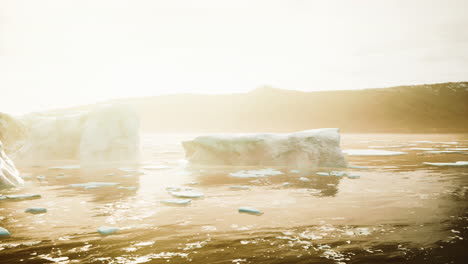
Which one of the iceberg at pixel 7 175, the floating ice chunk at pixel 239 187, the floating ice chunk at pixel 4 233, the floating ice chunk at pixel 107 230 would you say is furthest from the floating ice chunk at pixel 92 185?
the floating ice chunk at pixel 107 230

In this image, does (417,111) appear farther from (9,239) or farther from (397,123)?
(9,239)

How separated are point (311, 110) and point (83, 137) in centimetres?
7312

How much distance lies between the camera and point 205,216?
4754 millimetres

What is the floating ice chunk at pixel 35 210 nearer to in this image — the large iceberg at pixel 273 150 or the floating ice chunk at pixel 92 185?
the floating ice chunk at pixel 92 185

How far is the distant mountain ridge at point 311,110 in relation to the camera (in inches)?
2889

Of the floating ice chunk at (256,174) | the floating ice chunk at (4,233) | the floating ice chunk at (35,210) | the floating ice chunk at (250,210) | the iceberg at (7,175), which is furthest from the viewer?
the floating ice chunk at (256,174)

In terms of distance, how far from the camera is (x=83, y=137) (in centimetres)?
1391

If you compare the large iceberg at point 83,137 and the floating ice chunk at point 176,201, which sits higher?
the large iceberg at point 83,137

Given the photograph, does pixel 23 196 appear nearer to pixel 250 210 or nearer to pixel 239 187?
pixel 239 187

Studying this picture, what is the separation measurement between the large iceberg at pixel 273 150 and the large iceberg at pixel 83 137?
332 cm

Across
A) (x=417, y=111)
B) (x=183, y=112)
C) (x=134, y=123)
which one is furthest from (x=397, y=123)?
(x=134, y=123)

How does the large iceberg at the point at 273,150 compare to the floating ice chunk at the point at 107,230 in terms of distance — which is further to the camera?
the large iceberg at the point at 273,150

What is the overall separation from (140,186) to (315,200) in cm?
383

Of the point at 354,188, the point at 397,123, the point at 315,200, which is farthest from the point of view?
the point at 397,123
